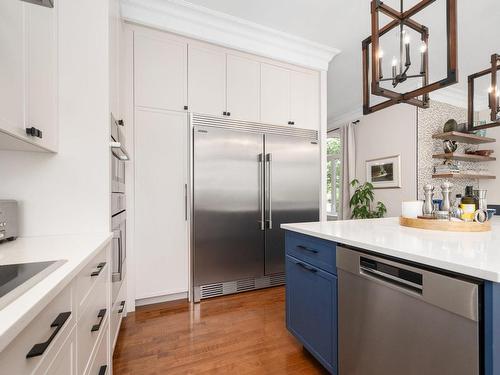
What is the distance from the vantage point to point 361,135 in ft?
16.1

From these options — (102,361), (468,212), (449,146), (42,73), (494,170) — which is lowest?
(102,361)

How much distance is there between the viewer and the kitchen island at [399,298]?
0.76m

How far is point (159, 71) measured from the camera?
2.43 m

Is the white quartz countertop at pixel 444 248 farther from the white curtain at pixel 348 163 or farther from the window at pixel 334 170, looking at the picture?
the window at pixel 334 170

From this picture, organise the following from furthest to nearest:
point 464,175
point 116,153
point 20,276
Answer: point 464,175 → point 116,153 → point 20,276

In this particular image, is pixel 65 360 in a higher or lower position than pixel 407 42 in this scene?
lower

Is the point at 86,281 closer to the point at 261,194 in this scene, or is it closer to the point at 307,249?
the point at 307,249

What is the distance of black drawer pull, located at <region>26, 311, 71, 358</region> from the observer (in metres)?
0.52

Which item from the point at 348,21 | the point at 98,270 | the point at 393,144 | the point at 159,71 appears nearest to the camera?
the point at 98,270

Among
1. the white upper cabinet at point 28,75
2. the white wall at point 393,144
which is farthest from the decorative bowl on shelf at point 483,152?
the white upper cabinet at point 28,75

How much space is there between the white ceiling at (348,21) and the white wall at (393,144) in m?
0.99

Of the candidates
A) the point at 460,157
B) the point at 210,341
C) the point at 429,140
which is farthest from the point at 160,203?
the point at 460,157

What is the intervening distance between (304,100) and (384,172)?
230 centimetres

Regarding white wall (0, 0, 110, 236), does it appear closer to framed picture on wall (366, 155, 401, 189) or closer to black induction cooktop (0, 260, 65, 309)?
black induction cooktop (0, 260, 65, 309)
